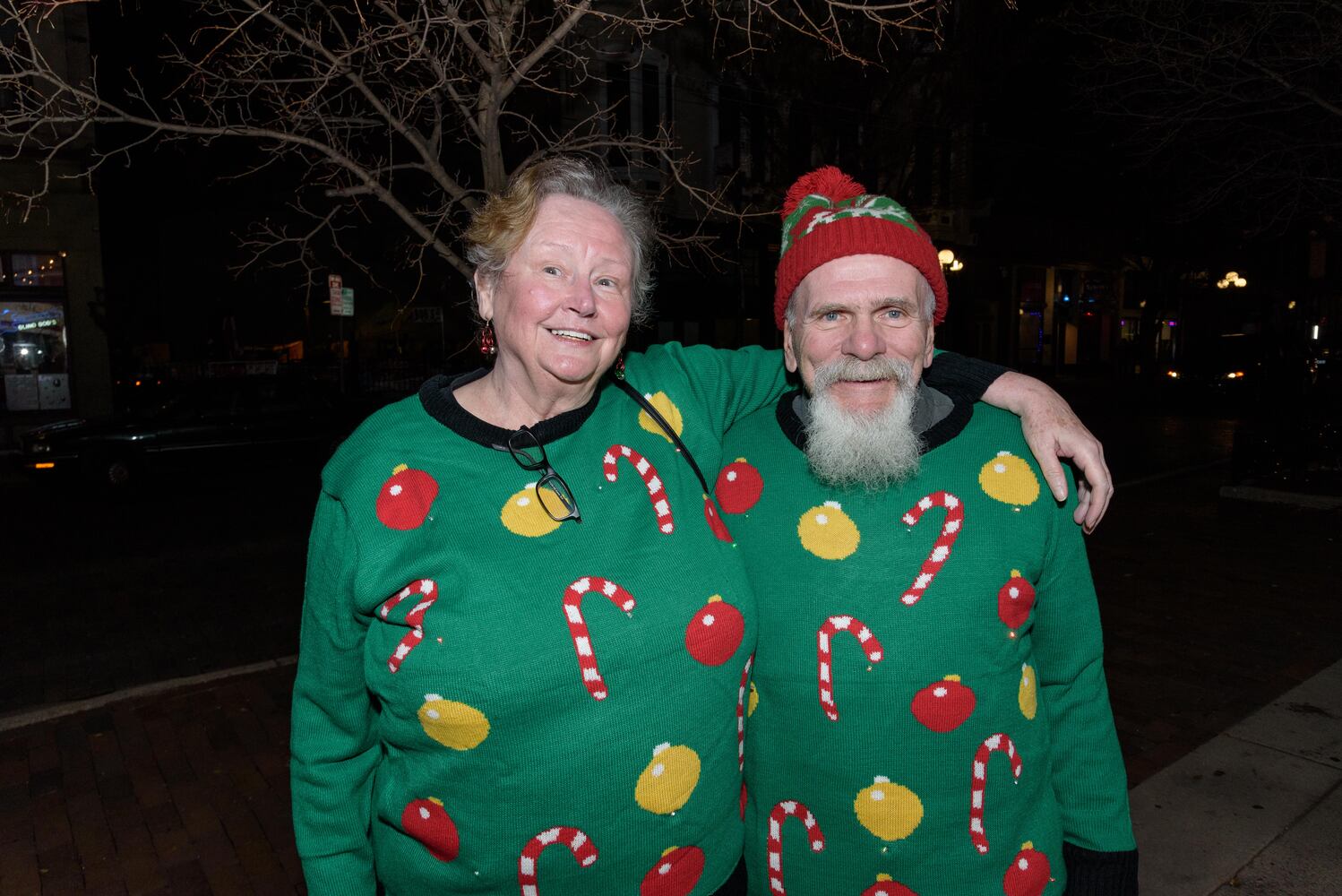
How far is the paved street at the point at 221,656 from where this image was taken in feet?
11.8

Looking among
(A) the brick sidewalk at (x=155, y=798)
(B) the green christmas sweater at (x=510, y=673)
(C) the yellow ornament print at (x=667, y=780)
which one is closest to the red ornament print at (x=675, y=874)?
(B) the green christmas sweater at (x=510, y=673)

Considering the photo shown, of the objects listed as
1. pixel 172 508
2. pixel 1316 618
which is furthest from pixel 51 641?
pixel 1316 618

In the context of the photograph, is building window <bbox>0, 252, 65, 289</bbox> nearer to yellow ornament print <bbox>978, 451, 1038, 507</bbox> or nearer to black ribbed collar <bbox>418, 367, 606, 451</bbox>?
black ribbed collar <bbox>418, 367, 606, 451</bbox>

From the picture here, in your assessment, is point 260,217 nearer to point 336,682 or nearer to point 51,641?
point 51,641

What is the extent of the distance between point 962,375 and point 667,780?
A: 1.18 m

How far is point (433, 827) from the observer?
1.63 metres

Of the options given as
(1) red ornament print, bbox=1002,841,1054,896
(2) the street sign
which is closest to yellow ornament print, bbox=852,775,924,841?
(1) red ornament print, bbox=1002,841,1054,896

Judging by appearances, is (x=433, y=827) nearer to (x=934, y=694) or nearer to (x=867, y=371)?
(x=934, y=694)

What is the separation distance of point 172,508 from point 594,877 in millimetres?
10956

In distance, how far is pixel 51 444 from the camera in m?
11.1

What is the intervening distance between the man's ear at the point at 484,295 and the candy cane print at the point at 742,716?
3.07 feet

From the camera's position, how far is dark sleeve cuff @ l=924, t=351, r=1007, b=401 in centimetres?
205

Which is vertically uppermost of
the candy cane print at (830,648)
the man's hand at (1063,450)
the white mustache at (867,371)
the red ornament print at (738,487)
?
the white mustache at (867,371)

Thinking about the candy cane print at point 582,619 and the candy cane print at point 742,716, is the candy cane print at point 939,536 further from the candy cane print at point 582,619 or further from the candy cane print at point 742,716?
the candy cane print at point 582,619
